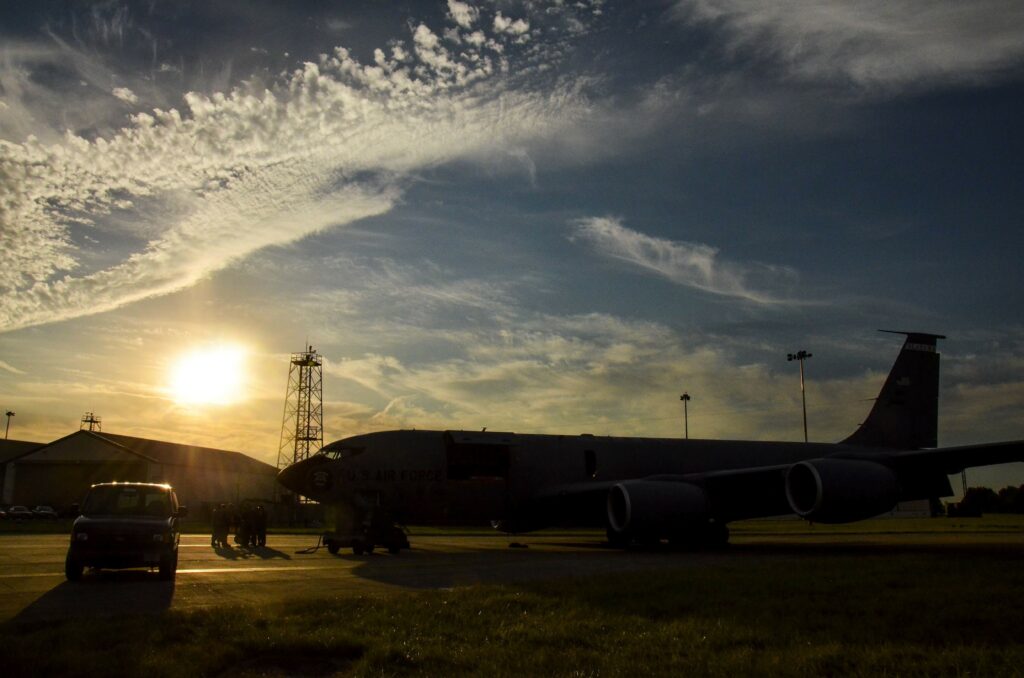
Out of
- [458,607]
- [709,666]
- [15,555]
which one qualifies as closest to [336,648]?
[458,607]

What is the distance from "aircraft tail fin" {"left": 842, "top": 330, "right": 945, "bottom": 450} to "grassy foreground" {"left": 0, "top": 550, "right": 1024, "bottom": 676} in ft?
68.8

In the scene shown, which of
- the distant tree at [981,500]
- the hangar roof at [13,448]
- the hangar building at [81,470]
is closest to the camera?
the hangar building at [81,470]

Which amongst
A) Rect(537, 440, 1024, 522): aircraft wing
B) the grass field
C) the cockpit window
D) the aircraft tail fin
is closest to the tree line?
the aircraft tail fin

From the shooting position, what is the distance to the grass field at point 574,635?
6.06 m

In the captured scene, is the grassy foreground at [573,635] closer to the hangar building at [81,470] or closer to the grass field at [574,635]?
the grass field at [574,635]

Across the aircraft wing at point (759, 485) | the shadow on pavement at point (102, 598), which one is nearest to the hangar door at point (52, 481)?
the aircraft wing at point (759, 485)

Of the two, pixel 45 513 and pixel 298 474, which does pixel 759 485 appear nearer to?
pixel 298 474

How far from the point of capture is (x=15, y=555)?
62.0 ft

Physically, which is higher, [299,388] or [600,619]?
[299,388]

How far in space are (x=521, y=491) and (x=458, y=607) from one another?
15.3 m

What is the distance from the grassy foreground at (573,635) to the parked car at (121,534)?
5.05 m

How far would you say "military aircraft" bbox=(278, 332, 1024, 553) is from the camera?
21078 millimetres

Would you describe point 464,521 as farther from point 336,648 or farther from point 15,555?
point 336,648

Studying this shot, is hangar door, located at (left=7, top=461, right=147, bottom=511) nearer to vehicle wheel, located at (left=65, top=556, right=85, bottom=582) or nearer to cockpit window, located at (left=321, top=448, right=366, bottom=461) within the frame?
cockpit window, located at (left=321, top=448, right=366, bottom=461)
